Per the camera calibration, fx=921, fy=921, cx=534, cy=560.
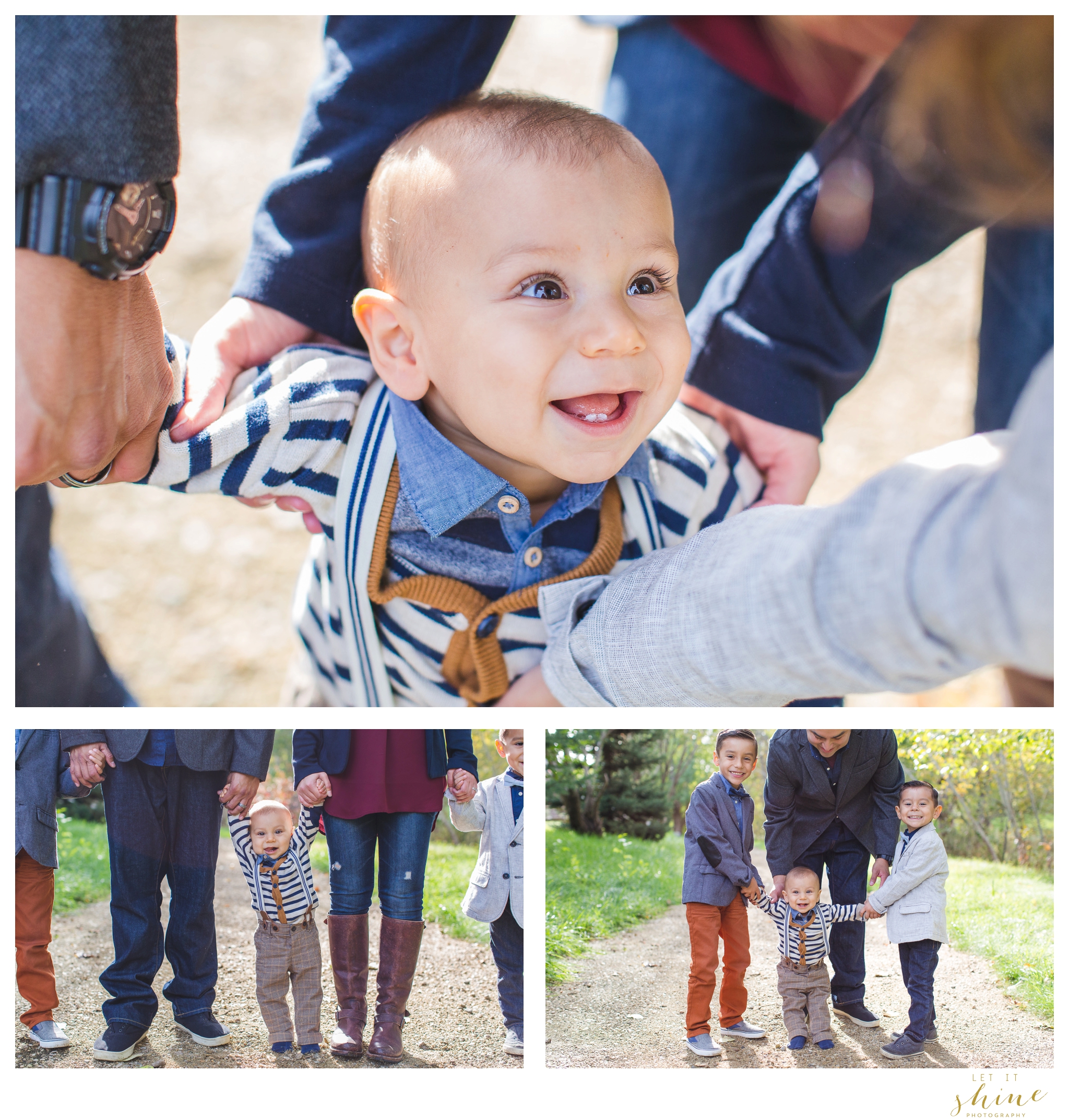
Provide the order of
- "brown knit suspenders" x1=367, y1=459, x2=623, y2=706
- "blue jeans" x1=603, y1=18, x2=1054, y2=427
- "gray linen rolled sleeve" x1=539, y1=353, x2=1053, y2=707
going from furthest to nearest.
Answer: "blue jeans" x1=603, y1=18, x2=1054, y2=427 < "brown knit suspenders" x1=367, y1=459, x2=623, y2=706 < "gray linen rolled sleeve" x1=539, y1=353, x2=1053, y2=707

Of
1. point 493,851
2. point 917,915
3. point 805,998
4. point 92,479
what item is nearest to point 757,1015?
point 805,998

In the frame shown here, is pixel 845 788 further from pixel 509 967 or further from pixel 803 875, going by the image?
pixel 509 967

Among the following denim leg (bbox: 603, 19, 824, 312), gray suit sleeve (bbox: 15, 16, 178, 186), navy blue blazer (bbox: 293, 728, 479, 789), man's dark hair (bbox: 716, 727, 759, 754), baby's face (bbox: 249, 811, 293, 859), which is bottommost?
baby's face (bbox: 249, 811, 293, 859)

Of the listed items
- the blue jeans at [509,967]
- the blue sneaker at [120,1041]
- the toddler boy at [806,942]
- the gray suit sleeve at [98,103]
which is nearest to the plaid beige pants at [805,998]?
the toddler boy at [806,942]

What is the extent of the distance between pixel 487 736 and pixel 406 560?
19cm

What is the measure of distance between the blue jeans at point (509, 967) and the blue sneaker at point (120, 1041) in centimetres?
30

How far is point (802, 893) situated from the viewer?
0.77 m

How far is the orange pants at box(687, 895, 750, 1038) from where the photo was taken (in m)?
0.77

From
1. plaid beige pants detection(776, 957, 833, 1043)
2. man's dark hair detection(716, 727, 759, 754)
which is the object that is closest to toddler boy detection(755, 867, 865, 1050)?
plaid beige pants detection(776, 957, 833, 1043)

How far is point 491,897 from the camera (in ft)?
2.58

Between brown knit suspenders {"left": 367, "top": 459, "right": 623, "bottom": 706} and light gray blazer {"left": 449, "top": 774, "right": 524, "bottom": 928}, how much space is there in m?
0.11

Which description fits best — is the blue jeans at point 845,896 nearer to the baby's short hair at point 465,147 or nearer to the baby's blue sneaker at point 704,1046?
the baby's blue sneaker at point 704,1046

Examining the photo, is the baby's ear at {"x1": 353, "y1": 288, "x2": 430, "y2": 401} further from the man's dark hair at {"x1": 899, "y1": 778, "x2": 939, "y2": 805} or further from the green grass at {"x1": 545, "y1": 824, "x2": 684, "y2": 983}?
the man's dark hair at {"x1": 899, "y1": 778, "x2": 939, "y2": 805}

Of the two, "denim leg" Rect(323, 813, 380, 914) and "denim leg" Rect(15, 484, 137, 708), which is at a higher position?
"denim leg" Rect(15, 484, 137, 708)
